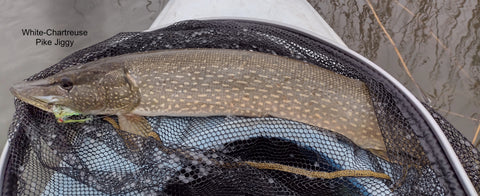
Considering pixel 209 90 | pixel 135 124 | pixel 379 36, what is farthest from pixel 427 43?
pixel 135 124

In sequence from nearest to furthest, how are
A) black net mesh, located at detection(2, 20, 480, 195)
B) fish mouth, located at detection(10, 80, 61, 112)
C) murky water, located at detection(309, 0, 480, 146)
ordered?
black net mesh, located at detection(2, 20, 480, 195) < fish mouth, located at detection(10, 80, 61, 112) < murky water, located at detection(309, 0, 480, 146)

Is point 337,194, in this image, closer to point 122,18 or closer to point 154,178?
point 154,178

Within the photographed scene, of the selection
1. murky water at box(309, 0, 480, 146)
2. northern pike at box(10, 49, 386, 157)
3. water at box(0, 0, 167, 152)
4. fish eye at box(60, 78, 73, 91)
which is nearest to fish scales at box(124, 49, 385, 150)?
northern pike at box(10, 49, 386, 157)

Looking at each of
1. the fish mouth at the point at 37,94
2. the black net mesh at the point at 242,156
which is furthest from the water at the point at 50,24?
the black net mesh at the point at 242,156

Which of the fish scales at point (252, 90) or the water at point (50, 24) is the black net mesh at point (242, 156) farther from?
the water at point (50, 24)

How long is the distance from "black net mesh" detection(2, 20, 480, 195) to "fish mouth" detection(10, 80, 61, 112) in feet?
0.11

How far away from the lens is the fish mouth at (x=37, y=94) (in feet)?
3.66

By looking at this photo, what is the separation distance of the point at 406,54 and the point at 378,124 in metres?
1.27

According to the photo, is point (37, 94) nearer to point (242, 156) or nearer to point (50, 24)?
point (242, 156)

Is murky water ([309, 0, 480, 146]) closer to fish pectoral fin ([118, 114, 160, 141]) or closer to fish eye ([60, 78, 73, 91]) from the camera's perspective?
fish pectoral fin ([118, 114, 160, 141])

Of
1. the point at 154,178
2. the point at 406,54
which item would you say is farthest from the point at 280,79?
the point at 406,54

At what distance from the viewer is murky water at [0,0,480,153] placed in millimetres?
1961

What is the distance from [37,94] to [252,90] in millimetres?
741

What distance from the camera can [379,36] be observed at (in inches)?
87.7
